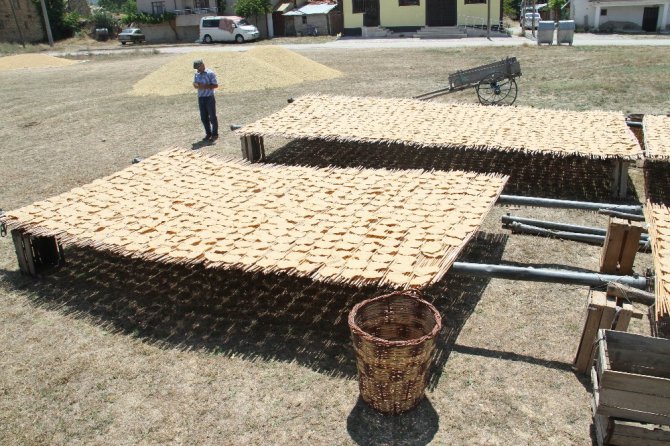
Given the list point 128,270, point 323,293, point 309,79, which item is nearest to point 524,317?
point 323,293

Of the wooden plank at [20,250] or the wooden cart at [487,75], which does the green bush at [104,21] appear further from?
the wooden plank at [20,250]

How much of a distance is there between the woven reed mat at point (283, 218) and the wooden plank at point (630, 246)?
57.9 inches

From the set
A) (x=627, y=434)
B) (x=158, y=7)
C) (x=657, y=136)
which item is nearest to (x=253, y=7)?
(x=158, y=7)

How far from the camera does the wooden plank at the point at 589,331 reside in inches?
186

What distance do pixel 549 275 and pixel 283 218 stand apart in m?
2.99

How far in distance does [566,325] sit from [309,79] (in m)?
17.1

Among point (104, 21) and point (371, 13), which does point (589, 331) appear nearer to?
point (371, 13)

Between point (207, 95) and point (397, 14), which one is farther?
point (397, 14)

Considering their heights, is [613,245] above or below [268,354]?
above

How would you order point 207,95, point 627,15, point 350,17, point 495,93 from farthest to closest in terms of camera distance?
point 350,17, point 627,15, point 495,93, point 207,95

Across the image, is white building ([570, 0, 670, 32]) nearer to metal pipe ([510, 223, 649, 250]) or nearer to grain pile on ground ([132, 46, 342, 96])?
grain pile on ground ([132, 46, 342, 96])

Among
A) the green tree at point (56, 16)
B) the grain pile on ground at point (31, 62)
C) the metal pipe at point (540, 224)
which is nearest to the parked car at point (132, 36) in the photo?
the green tree at point (56, 16)

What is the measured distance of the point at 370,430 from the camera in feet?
14.5

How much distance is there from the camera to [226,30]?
3953 cm
